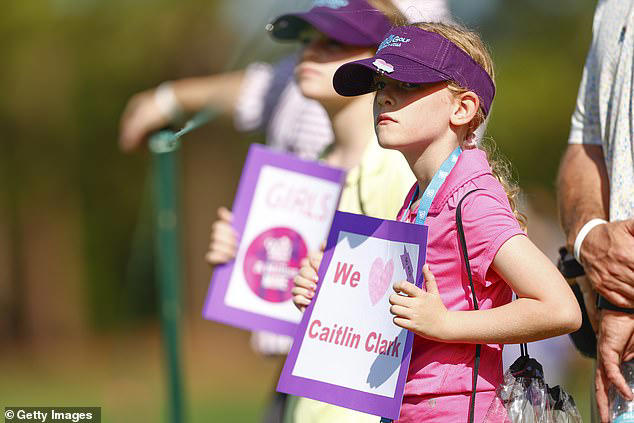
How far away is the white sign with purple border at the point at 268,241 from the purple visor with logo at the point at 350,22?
41 centimetres

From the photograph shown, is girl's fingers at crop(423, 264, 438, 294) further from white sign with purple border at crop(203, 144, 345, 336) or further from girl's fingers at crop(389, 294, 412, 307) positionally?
white sign with purple border at crop(203, 144, 345, 336)

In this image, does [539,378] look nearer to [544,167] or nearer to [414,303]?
[414,303]

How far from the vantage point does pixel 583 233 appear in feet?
8.01

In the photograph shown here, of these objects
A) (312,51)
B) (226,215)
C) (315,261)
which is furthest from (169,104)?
(315,261)

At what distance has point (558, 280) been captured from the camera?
6.37 feet

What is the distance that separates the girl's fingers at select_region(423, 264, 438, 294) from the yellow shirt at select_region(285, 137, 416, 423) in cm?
62

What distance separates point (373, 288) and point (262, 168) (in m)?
1.03

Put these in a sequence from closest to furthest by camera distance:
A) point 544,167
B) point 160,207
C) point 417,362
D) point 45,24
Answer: point 417,362, point 160,207, point 544,167, point 45,24

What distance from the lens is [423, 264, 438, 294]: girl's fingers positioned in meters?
1.97

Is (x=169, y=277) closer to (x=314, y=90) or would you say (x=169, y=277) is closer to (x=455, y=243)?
(x=314, y=90)

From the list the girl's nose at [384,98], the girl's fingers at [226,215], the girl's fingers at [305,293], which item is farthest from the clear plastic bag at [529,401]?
the girl's fingers at [226,215]

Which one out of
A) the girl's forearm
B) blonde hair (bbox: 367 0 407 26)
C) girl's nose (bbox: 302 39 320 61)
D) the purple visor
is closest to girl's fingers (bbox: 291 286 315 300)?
the girl's forearm

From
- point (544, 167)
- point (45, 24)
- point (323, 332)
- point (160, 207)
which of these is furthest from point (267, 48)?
point (45, 24)

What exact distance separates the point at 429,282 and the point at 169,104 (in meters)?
2.42
